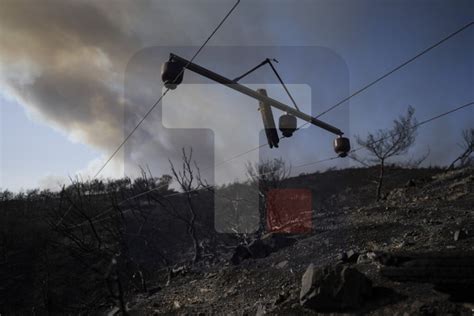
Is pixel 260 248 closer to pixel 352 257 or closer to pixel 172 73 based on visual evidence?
pixel 352 257

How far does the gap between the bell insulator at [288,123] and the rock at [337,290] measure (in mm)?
2640

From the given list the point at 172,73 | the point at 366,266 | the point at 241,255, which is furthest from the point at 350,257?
the point at 241,255

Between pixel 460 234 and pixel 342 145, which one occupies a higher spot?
pixel 342 145

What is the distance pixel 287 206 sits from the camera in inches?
808

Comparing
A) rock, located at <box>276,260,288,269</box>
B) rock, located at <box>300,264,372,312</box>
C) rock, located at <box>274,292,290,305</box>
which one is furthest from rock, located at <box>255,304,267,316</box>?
rock, located at <box>276,260,288,269</box>

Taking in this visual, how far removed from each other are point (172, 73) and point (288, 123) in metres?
2.35

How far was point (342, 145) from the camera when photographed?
7.44 metres

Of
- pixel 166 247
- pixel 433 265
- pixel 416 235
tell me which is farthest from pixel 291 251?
pixel 166 247

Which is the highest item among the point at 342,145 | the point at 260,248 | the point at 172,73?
the point at 172,73

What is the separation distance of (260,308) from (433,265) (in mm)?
3169

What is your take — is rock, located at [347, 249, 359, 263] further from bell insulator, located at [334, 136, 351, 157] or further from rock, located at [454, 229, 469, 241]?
bell insulator, located at [334, 136, 351, 157]

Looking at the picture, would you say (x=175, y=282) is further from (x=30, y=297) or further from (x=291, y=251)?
(x=30, y=297)

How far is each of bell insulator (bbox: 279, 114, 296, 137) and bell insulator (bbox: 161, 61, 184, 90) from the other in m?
2.08

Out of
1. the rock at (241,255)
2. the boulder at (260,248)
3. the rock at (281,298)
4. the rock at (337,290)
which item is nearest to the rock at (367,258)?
the rock at (337,290)
